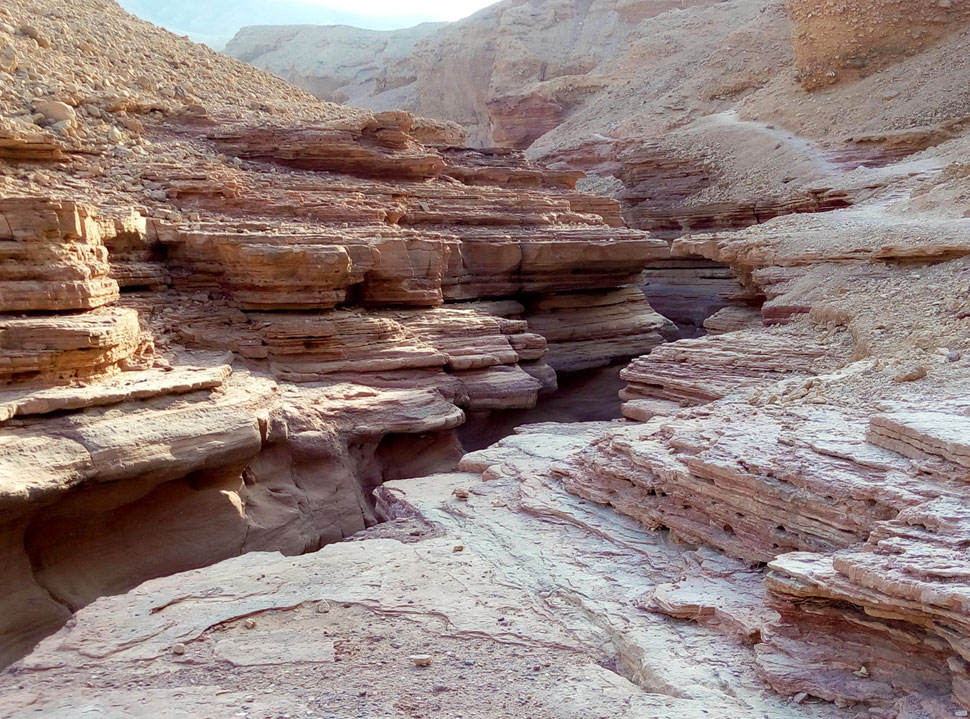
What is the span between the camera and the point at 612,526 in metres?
6.41

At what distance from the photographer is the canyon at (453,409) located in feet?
14.7

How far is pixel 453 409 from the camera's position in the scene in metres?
10.2

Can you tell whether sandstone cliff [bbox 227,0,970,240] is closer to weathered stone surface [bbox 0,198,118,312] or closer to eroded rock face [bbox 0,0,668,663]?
eroded rock face [bbox 0,0,668,663]

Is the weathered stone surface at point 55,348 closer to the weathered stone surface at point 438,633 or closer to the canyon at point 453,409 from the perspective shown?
the canyon at point 453,409

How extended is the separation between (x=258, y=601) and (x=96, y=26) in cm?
1231

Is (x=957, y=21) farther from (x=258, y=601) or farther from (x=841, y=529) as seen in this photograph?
(x=258, y=601)

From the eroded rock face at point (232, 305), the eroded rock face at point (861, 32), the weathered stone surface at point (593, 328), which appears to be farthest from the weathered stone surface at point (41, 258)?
the eroded rock face at point (861, 32)

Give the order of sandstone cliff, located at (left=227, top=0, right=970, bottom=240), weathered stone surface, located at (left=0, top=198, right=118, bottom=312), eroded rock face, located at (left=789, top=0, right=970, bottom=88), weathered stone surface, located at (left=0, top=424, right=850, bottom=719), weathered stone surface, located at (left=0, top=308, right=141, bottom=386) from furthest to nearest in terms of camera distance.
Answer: eroded rock face, located at (left=789, top=0, right=970, bottom=88)
sandstone cliff, located at (left=227, top=0, right=970, bottom=240)
weathered stone surface, located at (left=0, top=198, right=118, bottom=312)
weathered stone surface, located at (left=0, top=308, right=141, bottom=386)
weathered stone surface, located at (left=0, top=424, right=850, bottom=719)

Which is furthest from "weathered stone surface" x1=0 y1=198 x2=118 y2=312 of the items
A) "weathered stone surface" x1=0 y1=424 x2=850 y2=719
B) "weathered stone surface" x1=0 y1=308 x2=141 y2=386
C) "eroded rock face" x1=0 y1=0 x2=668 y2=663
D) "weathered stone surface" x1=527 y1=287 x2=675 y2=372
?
"weathered stone surface" x1=527 y1=287 x2=675 y2=372

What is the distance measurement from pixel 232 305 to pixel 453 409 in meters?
2.99

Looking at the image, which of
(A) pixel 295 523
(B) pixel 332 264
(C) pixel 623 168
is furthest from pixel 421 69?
(A) pixel 295 523

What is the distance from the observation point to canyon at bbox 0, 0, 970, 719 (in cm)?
447

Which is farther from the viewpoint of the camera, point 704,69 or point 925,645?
point 704,69

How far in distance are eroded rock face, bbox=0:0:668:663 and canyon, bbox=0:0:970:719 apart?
0.13ft
